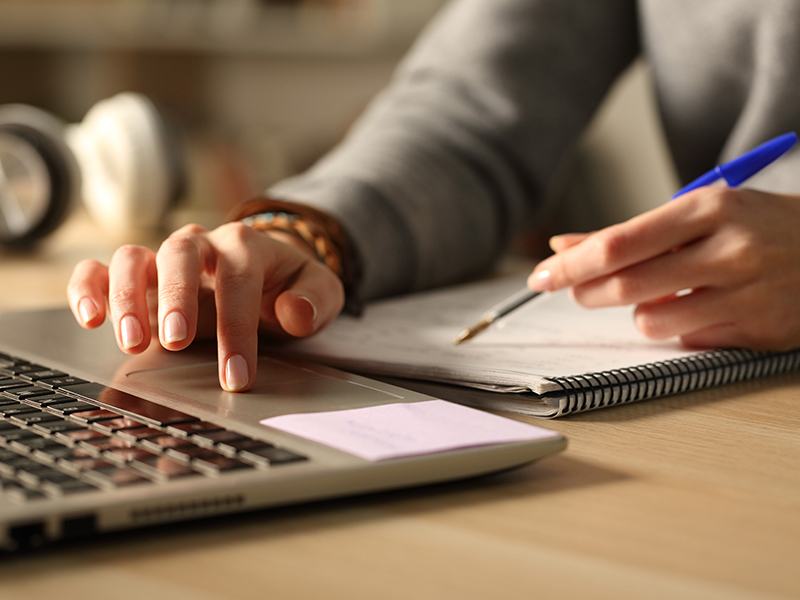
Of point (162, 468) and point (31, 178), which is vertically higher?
point (31, 178)

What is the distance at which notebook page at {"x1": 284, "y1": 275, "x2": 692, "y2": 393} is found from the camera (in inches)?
23.3

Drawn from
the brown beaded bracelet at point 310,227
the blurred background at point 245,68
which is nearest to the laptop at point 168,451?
the brown beaded bracelet at point 310,227

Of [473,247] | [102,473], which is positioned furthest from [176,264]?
[473,247]

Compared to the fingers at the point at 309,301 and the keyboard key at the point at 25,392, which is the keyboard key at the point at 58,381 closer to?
the keyboard key at the point at 25,392

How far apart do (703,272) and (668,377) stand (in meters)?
0.09

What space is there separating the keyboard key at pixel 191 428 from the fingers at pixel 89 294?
0.63ft

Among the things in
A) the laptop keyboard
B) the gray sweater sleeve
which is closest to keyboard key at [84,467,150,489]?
the laptop keyboard

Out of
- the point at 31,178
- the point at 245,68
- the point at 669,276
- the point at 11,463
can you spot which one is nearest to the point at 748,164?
the point at 669,276

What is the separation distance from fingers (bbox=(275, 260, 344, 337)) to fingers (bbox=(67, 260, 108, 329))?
10 cm

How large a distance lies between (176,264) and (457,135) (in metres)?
0.49

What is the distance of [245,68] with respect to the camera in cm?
308

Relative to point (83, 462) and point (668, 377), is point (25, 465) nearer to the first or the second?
point (83, 462)

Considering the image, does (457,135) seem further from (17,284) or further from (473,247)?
(17,284)

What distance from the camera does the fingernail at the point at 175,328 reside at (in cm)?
57
